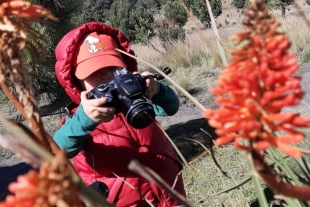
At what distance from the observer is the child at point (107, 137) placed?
91 cm

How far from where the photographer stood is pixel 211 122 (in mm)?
177

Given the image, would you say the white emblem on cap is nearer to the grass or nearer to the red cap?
the red cap

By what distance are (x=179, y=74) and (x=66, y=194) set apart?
3.82m

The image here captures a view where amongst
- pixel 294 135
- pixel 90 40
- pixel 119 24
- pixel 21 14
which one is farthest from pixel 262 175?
pixel 119 24

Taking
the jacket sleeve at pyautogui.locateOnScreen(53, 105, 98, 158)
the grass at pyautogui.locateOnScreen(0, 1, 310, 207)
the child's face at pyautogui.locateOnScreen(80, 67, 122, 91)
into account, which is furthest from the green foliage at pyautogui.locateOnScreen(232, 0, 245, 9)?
the jacket sleeve at pyautogui.locateOnScreen(53, 105, 98, 158)

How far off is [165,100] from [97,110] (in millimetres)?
Answer: 292

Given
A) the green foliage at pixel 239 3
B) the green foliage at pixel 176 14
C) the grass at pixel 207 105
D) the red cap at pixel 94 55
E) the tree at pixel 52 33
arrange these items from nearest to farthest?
the red cap at pixel 94 55 < the grass at pixel 207 105 < the tree at pixel 52 33 < the green foliage at pixel 176 14 < the green foliage at pixel 239 3

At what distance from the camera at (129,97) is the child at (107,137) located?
54mm

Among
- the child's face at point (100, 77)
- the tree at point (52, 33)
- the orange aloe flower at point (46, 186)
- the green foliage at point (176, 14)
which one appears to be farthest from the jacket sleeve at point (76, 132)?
the green foliage at point (176, 14)

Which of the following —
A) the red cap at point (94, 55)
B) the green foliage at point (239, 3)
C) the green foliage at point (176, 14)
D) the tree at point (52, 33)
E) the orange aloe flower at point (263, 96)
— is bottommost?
the green foliage at point (239, 3)

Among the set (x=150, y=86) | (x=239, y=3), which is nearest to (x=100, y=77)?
(x=150, y=86)

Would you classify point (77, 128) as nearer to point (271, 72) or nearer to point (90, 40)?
point (90, 40)

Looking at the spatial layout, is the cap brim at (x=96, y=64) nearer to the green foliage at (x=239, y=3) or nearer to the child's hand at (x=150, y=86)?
the child's hand at (x=150, y=86)

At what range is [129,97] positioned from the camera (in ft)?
2.54
